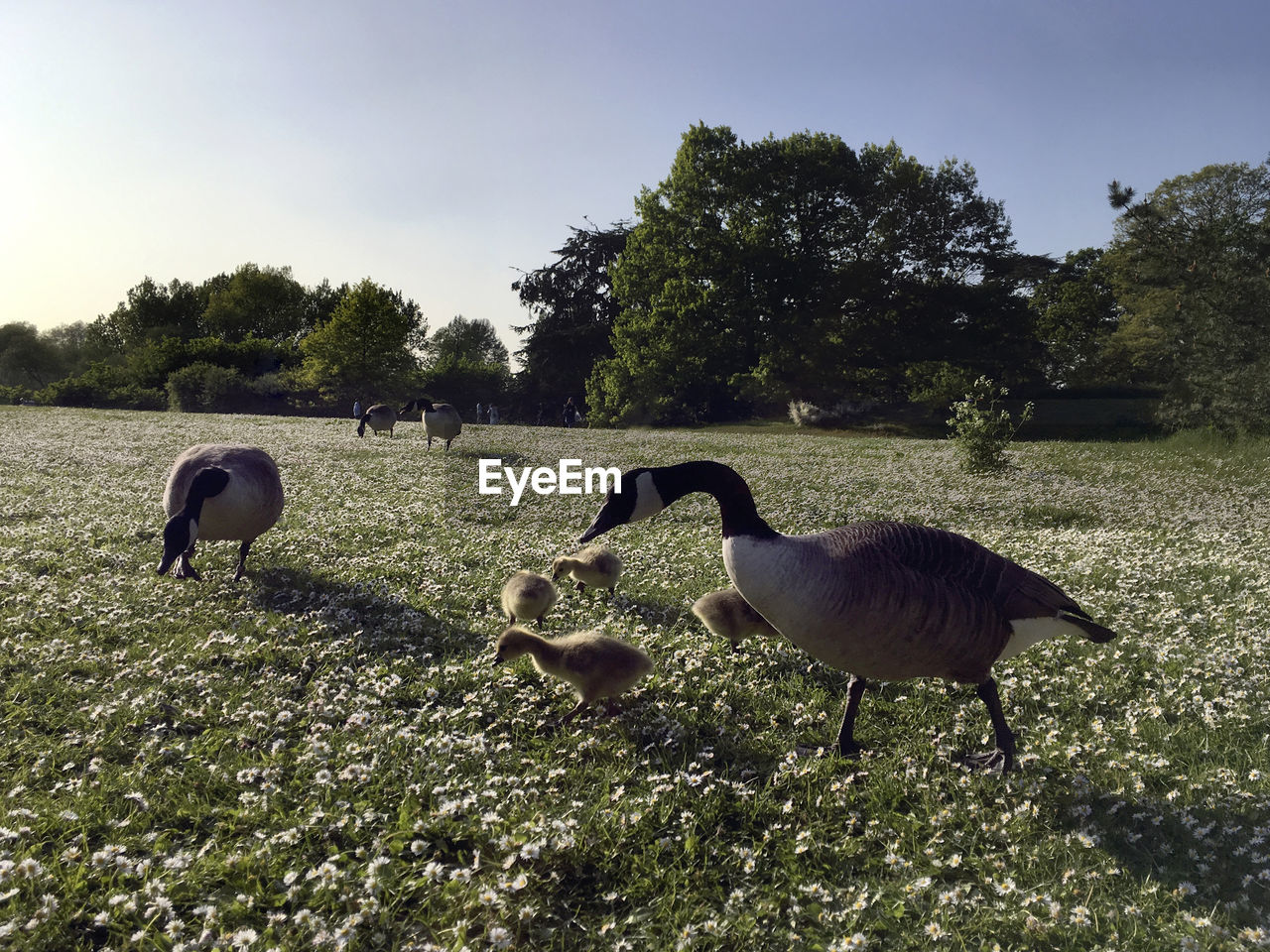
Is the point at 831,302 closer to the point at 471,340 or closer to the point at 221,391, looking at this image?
the point at 221,391

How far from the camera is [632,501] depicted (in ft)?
17.3

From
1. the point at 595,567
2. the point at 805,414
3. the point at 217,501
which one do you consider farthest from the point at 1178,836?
the point at 805,414


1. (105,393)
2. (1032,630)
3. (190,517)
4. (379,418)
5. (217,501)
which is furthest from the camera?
(105,393)

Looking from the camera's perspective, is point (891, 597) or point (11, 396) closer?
point (891, 597)

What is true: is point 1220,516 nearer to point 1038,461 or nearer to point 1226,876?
point 1038,461

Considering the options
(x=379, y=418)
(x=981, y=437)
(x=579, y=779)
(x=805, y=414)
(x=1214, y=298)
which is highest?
(x=1214, y=298)

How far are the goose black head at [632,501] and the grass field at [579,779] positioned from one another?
1.91m

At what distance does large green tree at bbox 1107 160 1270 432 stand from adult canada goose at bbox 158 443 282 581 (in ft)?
94.1

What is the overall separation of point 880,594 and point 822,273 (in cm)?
5295

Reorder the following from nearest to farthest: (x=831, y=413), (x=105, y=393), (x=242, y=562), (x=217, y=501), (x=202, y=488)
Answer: (x=202, y=488) < (x=217, y=501) < (x=242, y=562) < (x=831, y=413) < (x=105, y=393)

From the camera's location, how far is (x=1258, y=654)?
6883mm

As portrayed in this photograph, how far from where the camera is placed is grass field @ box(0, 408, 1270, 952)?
12.5 ft

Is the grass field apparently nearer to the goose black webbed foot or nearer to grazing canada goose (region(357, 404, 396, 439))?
the goose black webbed foot

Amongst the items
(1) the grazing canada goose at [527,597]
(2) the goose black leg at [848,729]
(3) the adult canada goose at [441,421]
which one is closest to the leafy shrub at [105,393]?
(3) the adult canada goose at [441,421]
